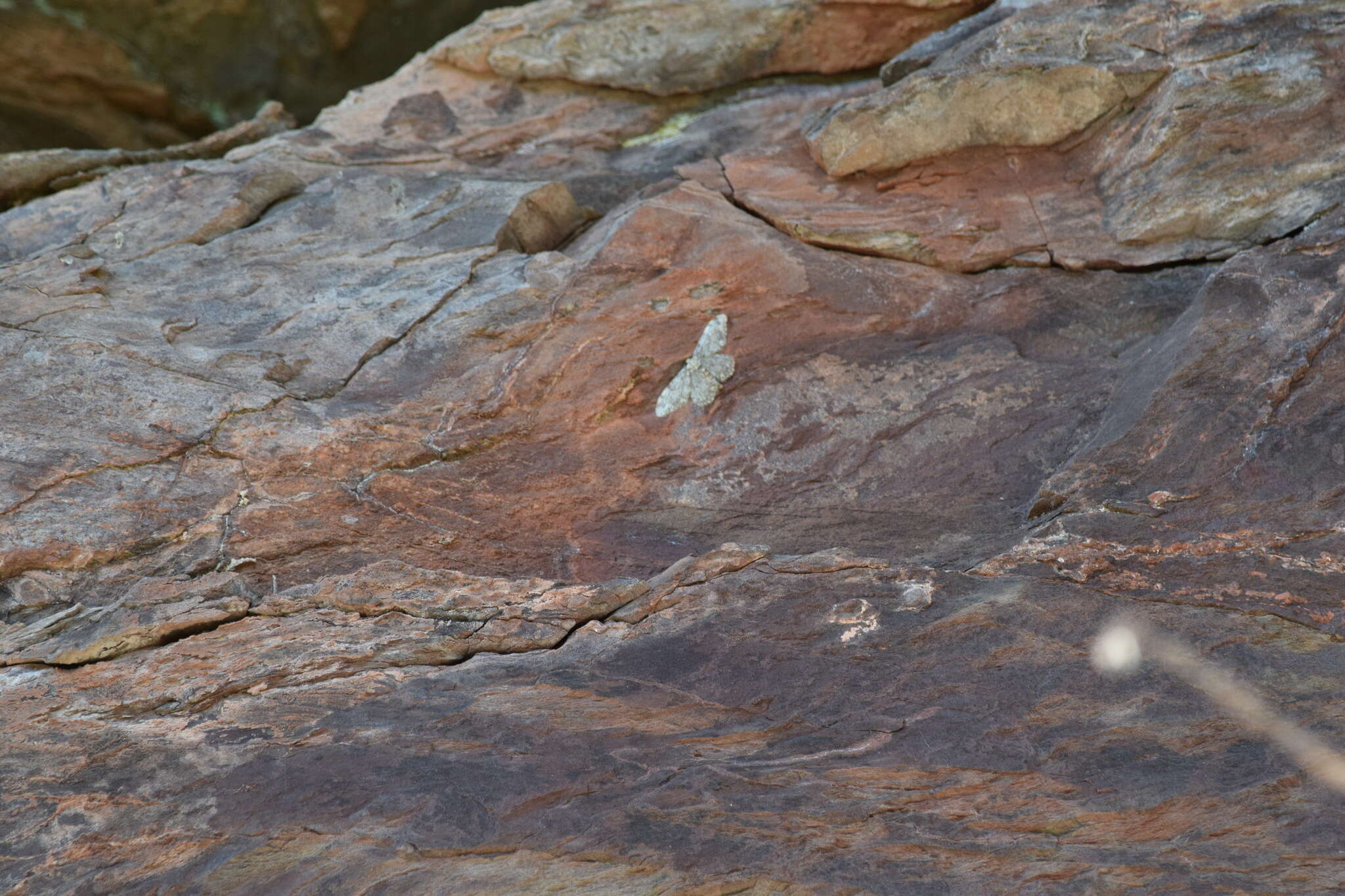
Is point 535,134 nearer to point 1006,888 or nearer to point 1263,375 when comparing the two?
point 1263,375

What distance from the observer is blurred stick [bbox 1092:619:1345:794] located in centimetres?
279

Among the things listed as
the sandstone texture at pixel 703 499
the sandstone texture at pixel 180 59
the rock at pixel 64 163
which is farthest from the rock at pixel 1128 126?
the sandstone texture at pixel 180 59

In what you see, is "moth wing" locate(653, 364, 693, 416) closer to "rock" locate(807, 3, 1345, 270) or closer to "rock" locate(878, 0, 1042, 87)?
"rock" locate(807, 3, 1345, 270)

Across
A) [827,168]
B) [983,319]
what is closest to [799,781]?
[983,319]

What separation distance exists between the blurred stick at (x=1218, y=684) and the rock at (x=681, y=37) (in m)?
4.98

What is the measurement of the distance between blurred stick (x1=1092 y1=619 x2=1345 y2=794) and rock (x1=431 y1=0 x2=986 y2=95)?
498 centimetres

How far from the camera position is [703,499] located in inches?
162

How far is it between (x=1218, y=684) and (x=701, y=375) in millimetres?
2456

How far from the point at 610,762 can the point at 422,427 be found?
1848 millimetres

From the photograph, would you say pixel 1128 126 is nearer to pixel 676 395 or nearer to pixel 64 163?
pixel 676 395

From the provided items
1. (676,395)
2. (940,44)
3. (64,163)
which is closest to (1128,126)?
(940,44)

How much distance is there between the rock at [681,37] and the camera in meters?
6.57

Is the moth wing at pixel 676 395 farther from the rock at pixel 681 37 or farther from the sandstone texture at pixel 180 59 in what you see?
the sandstone texture at pixel 180 59

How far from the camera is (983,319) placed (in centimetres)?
463
